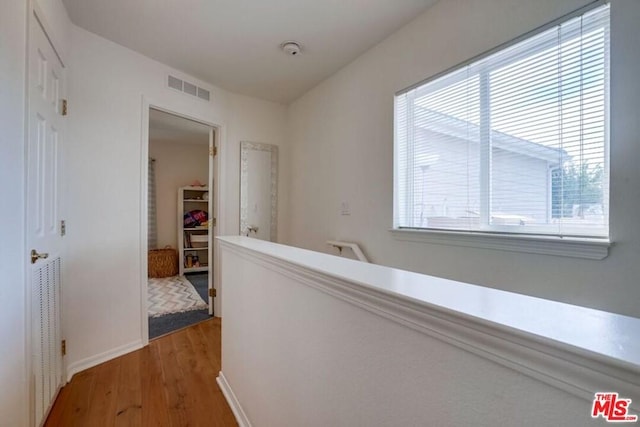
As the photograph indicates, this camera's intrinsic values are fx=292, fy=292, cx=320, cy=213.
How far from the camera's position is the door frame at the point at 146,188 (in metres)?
2.53

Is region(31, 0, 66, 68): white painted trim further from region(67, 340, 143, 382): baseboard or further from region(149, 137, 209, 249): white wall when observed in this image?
region(149, 137, 209, 249): white wall

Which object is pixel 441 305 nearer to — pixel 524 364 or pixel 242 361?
pixel 524 364

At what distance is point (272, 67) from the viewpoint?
9.18 feet

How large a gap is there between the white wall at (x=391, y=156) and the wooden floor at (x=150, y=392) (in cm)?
151

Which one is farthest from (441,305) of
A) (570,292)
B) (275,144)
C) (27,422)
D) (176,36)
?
(275,144)

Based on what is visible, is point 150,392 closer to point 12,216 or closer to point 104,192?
point 12,216

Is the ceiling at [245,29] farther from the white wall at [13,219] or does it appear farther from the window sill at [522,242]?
the window sill at [522,242]

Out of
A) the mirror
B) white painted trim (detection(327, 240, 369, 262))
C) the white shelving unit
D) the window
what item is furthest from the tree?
the white shelving unit

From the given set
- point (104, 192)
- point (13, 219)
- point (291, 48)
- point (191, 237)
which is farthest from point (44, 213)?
point (191, 237)

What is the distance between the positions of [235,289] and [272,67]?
2126mm

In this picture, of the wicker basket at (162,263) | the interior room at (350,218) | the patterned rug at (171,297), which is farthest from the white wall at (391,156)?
the wicker basket at (162,263)

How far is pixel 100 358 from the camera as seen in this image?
7.39 feet

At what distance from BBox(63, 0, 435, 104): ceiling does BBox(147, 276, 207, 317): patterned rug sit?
2.59 metres

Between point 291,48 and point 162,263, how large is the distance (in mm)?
4073
